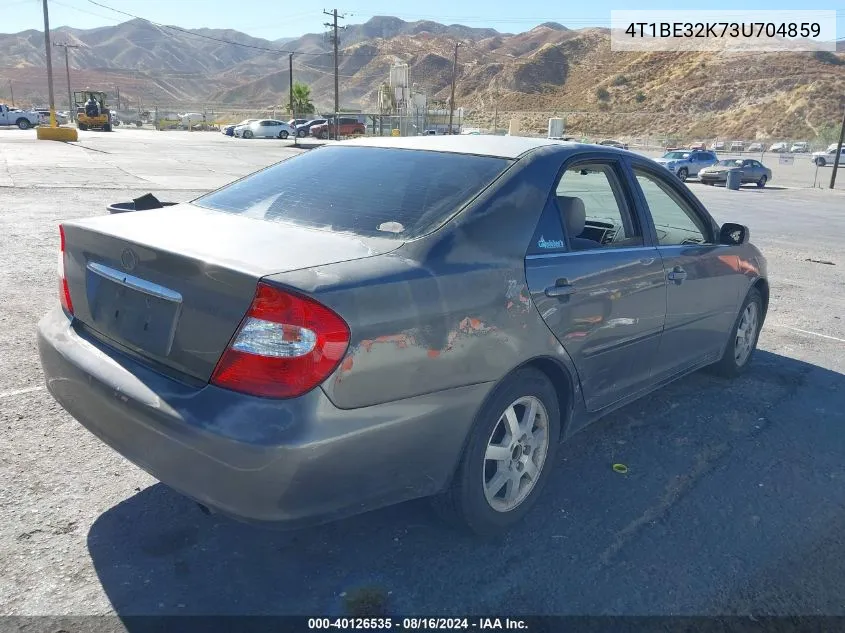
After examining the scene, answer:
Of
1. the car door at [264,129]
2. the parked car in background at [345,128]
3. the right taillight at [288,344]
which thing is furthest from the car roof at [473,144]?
the car door at [264,129]

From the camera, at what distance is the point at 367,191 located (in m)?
3.28

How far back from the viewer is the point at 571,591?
2754 mm

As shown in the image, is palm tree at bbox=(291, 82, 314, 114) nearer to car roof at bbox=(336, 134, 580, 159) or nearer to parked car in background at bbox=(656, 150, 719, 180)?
parked car in background at bbox=(656, 150, 719, 180)

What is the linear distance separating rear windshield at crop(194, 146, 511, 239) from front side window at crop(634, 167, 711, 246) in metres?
1.47

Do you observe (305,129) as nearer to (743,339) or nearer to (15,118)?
(15,118)

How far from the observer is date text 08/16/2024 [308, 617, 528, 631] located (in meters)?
2.51

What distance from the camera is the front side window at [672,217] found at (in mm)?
4340

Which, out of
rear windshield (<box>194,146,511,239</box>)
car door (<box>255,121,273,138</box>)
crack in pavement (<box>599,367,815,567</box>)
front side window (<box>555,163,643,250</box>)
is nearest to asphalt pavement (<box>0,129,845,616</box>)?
crack in pavement (<box>599,367,815,567</box>)

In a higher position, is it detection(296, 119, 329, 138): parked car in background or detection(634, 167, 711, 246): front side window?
detection(634, 167, 711, 246): front side window

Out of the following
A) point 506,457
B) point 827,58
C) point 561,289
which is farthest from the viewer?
point 827,58

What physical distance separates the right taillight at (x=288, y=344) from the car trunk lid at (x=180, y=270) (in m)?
0.08

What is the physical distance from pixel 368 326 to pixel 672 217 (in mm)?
2831

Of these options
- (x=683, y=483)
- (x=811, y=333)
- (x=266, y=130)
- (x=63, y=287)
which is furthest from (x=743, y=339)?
(x=266, y=130)

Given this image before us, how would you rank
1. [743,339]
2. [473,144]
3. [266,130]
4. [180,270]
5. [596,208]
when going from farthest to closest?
[266,130] < [743,339] < [596,208] < [473,144] < [180,270]
